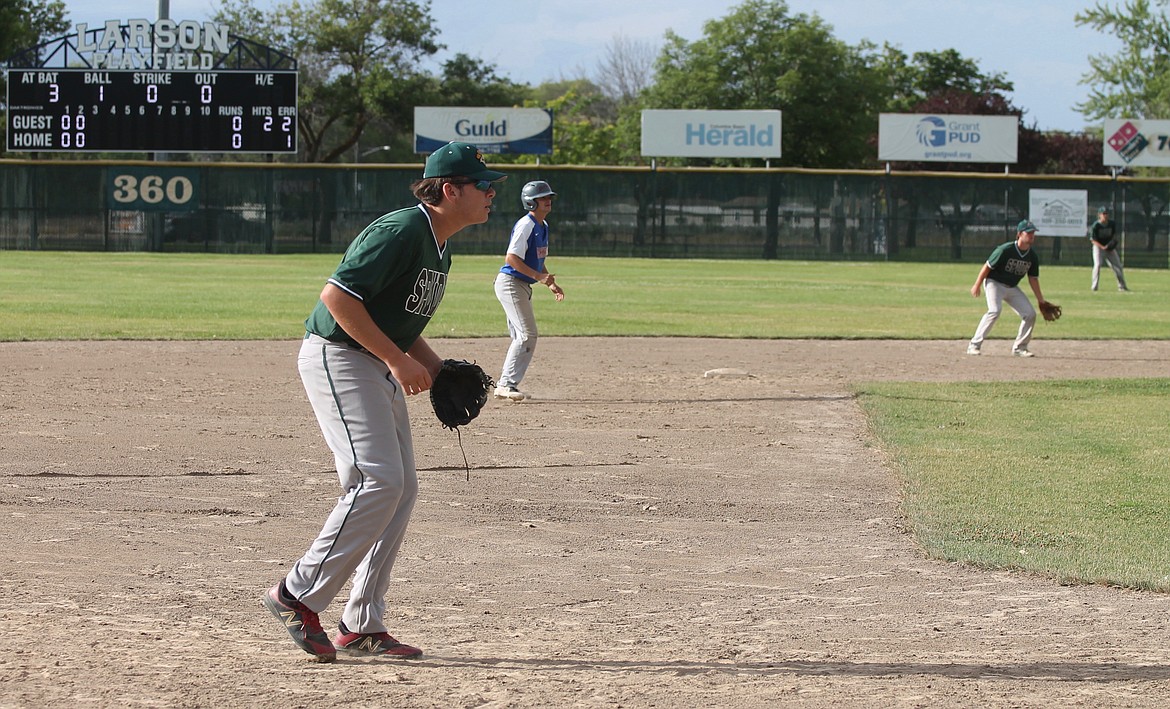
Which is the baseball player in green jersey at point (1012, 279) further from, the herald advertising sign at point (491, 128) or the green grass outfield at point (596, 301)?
the herald advertising sign at point (491, 128)

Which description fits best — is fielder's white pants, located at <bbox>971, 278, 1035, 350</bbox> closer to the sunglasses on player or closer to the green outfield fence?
the sunglasses on player

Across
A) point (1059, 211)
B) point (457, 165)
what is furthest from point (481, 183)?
point (1059, 211)

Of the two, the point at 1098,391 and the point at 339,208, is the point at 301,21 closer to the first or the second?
the point at 339,208

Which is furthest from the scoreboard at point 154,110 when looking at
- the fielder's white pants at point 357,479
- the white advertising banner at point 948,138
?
the fielder's white pants at point 357,479

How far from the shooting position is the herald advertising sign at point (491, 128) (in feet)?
153

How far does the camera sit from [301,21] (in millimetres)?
64688

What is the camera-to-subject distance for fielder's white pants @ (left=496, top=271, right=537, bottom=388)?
11.0m

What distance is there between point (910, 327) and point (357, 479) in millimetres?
15544

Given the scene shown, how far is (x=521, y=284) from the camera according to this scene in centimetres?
1107

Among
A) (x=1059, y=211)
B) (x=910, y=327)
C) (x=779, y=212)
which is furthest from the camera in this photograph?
(x=1059, y=211)

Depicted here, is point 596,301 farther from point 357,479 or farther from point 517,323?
point 357,479

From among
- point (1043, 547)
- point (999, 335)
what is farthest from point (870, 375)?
point (1043, 547)

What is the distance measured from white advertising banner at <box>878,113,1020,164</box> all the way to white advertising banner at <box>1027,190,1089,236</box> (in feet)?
27.0

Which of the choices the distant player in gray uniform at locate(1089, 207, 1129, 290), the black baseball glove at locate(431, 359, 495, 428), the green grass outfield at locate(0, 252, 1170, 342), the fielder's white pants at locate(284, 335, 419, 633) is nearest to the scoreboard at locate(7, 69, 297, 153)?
the green grass outfield at locate(0, 252, 1170, 342)
